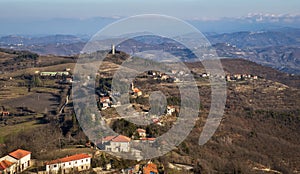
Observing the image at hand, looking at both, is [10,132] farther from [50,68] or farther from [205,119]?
[50,68]

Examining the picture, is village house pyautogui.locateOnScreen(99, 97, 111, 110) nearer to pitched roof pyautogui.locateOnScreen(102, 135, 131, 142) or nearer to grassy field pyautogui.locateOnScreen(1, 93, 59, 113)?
grassy field pyautogui.locateOnScreen(1, 93, 59, 113)

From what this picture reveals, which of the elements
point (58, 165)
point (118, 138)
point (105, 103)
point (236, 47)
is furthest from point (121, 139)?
point (236, 47)

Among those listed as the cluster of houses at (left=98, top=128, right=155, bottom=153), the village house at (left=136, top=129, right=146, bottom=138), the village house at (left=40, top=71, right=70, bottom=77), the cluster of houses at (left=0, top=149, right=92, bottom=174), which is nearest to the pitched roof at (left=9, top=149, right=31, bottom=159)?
the cluster of houses at (left=0, top=149, right=92, bottom=174)

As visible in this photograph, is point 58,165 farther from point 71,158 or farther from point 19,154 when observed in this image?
point 19,154

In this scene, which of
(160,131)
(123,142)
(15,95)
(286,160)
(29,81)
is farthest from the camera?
(29,81)

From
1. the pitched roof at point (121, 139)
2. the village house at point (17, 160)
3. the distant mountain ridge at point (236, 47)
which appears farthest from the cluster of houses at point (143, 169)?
the distant mountain ridge at point (236, 47)

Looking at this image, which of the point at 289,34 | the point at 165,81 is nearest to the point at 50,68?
the point at 165,81
